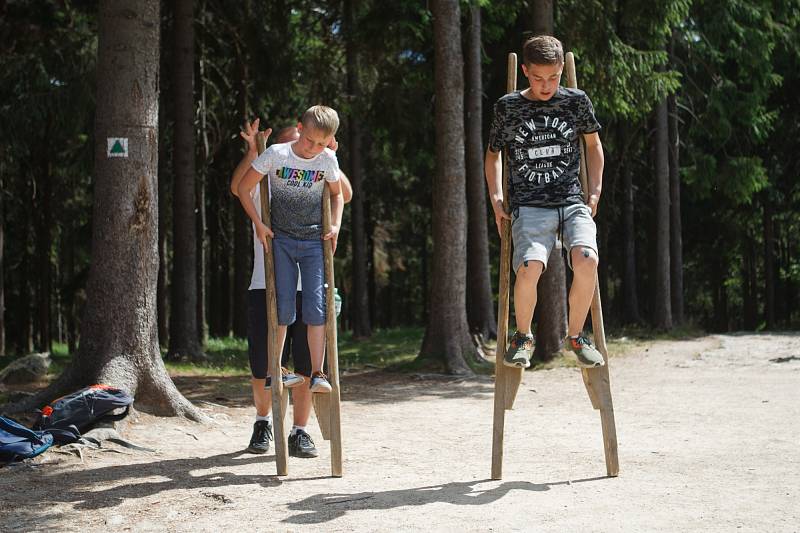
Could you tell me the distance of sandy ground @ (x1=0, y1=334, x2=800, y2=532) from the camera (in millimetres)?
4496

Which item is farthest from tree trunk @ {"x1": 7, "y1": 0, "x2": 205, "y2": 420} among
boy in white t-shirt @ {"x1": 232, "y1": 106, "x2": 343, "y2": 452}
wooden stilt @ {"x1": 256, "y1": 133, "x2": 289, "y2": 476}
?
wooden stilt @ {"x1": 256, "y1": 133, "x2": 289, "y2": 476}

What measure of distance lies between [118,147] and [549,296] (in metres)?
7.03

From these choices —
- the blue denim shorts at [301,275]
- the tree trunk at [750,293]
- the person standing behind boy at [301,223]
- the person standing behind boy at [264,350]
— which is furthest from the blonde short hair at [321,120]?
the tree trunk at [750,293]

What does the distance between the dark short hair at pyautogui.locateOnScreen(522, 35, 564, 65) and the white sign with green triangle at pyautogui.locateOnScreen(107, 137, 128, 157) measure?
402 cm

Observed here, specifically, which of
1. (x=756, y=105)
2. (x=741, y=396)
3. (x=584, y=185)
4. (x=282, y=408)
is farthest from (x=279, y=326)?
(x=756, y=105)

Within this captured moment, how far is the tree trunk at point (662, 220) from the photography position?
66.2ft

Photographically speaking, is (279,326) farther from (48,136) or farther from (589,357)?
(48,136)

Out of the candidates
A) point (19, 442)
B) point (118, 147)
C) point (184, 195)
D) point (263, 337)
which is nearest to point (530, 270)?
point (263, 337)

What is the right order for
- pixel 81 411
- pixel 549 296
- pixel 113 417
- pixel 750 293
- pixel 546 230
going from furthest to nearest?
pixel 750 293, pixel 549 296, pixel 113 417, pixel 81 411, pixel 546 230

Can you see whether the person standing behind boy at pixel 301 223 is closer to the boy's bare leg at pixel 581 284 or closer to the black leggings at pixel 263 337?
the black leggings at pixel 263 337

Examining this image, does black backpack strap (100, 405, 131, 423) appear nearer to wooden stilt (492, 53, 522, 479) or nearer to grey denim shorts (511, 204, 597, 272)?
wooden stilt (492, 53, 522, 479)

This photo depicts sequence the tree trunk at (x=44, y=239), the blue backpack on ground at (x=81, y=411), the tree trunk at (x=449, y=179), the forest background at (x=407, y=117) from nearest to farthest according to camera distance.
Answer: the blue backpack on ground at (x=81, y=411) → the tree trunk at (x=449, y=179) → the forest background at (x=407, y=117) → the tree trunk at (x=44, y=239)

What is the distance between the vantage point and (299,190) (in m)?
5.96

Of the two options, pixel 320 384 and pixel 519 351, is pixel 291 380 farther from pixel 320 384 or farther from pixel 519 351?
pixel 519 351
